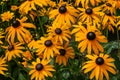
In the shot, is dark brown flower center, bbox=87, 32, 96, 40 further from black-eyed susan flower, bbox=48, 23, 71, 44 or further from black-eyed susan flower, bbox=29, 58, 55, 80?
black-eyed susan flower, bbox=29, 58, 55, 80

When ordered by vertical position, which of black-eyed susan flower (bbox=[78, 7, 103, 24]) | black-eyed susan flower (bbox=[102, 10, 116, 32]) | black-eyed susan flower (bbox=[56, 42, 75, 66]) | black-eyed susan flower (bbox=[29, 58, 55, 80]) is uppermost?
black-eyed susan flower (bbox=[78, 7, 103, 24])

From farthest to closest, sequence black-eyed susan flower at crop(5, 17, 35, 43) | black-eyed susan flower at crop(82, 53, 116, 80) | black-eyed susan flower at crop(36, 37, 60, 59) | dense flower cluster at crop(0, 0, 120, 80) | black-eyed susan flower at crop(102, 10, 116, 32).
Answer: black-eyed susan flower at crop(102, 10, 116, 32) → black-eyed susan flower at crop(5, 17, 35, 43) → black-eyed susan flower at crop(36, 37, 60, 59) → dense flower cluster at crop(0, 0, 120, 80) → black-eyed susan flower at crop(82, 53, 116, 80)

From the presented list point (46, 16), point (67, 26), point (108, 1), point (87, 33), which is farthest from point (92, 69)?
point (46, 16)

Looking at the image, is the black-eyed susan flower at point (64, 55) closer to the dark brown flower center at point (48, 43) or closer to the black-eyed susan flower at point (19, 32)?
the dark brown flower center at point (48, 43)

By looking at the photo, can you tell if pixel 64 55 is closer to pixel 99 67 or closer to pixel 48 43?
pixel 48 43

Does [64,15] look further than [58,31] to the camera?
Yes

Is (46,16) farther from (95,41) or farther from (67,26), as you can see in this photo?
(95,41)

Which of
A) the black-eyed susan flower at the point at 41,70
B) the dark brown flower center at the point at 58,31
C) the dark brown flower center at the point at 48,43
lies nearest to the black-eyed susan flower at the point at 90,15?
the dark brown flower center at the point at 58,31

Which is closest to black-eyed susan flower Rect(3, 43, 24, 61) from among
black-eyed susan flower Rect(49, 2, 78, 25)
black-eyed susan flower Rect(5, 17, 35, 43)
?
black-eyed susan flower Rect(5, 17, 35, 43)

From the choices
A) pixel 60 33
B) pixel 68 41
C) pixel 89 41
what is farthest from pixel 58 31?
pixel 89 41
